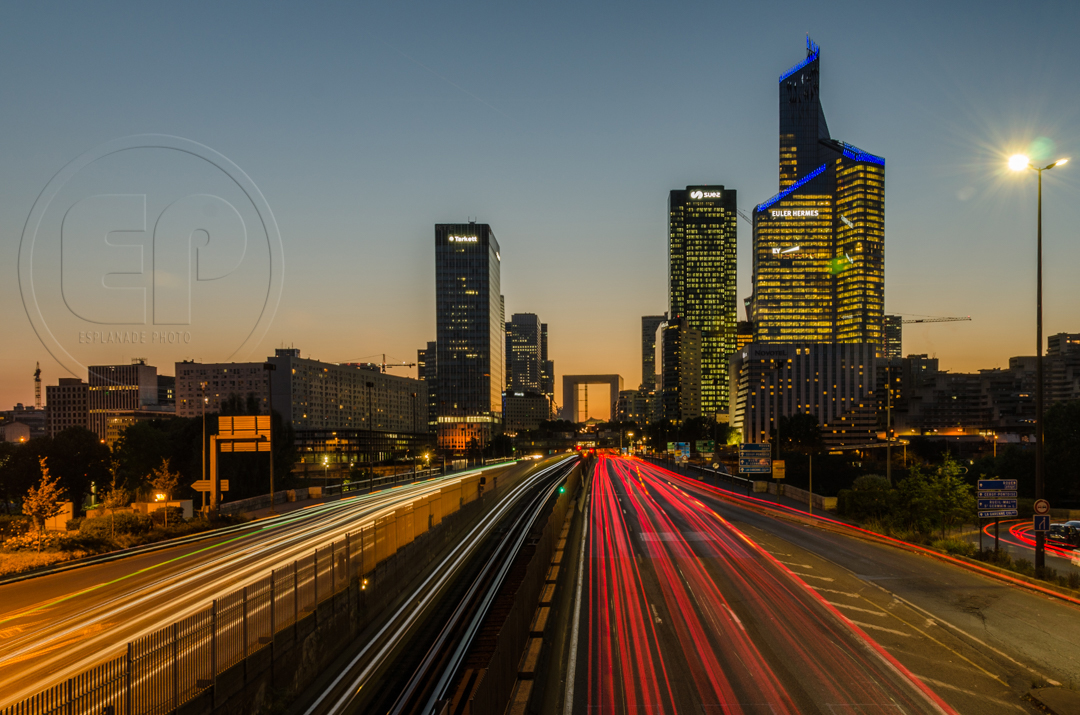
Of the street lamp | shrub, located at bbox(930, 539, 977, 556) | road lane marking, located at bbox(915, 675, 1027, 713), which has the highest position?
the street lamp

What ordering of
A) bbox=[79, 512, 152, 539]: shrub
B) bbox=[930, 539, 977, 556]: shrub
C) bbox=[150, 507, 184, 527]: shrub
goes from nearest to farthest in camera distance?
bbox=[930, 539, 977, 556]: shrub → bbox=[79, 512, 152, 539]: shrub → bbox=[150, 507, 184, 527]: shrub

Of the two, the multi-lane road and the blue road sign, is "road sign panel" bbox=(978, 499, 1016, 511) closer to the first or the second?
the blue road sign

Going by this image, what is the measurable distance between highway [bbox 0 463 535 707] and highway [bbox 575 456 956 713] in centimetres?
920

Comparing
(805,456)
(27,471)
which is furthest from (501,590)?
(805,456)

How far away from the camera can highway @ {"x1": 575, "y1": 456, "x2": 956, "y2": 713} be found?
1402 centimetres

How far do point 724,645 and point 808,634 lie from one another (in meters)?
2.68

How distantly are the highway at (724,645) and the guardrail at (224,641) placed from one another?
699 cm

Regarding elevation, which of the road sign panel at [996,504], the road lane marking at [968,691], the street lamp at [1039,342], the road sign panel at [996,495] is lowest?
the road lane marking at [968,691]

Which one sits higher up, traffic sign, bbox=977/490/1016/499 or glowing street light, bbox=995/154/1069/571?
glowing street light, bbox=995/154/1069/571

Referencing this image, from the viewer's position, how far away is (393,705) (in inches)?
568

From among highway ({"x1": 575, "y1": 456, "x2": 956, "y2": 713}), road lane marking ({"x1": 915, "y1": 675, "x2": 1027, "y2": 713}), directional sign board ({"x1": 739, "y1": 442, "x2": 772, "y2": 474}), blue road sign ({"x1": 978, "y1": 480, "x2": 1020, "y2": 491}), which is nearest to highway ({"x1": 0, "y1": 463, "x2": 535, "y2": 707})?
highway ({"x1": 575, "y1": 456, "x2": 956, "y2": 713})

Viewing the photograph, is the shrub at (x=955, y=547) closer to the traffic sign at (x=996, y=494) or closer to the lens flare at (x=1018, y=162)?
the traffic sign at (x=996, y=494)

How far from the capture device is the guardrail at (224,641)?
378 inches

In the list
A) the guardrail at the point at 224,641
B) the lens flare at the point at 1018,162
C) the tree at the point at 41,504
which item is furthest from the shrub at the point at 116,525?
the lens flare at the point at 1018,162
